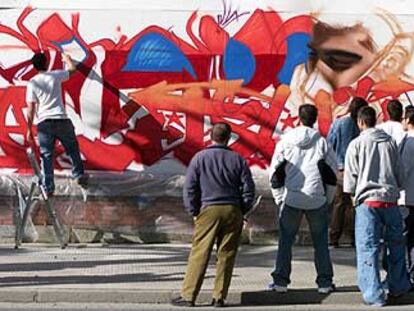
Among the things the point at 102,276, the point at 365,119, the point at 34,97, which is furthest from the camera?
the point at 34,97

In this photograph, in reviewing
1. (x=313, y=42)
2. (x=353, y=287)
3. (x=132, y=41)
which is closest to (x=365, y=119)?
(x=353, y=287)

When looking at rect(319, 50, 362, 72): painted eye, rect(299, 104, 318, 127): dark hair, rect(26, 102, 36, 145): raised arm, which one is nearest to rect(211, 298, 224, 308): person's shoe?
rect(299, 104, 318, 127): dark hair

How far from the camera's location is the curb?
11.5m

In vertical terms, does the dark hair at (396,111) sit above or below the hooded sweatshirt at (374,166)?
above

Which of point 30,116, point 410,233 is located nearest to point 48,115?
point 30,116

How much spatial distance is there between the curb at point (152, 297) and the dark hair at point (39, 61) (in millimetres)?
3442

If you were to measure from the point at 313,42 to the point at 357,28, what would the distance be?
584 mm

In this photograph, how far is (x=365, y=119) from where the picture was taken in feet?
37.8

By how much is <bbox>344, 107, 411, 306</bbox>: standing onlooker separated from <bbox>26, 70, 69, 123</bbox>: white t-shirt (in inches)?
162

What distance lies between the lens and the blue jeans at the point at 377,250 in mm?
11398

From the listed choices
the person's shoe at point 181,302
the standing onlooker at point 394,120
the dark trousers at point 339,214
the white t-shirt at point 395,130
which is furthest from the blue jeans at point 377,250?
the dark trousers at point 339,214

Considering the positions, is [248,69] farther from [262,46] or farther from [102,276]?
[102,276]

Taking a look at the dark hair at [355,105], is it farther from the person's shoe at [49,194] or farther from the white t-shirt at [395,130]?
the person's shoe at [49,194]

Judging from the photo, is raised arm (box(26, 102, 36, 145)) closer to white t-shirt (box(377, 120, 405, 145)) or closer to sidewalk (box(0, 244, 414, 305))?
sidewalk (box(0, 244, 414, 305))
